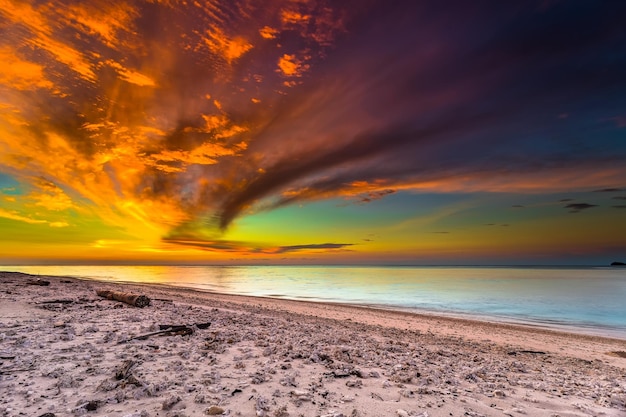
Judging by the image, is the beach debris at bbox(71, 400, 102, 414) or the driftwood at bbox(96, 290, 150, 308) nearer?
the beach debris at bbox(71, 400, 102, 414)

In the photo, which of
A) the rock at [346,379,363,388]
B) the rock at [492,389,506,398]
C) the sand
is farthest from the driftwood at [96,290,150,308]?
the rock at [492,389,506,398]

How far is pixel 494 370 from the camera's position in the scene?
833 cm

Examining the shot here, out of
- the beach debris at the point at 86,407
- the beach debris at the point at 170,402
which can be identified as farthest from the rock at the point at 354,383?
the beach debris at the point at 86,407

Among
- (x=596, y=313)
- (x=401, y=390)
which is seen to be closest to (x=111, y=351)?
(x=401, y=390)

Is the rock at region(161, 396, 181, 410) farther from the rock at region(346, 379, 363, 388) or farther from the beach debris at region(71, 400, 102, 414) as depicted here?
the rock at region(346, 379, 363, 388)

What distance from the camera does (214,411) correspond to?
15.0 ft

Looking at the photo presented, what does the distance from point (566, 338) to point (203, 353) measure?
19907 mm

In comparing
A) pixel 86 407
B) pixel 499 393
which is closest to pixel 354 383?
pixel 499 393

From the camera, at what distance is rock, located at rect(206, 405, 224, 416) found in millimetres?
4546

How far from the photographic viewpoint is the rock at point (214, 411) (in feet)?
14.9

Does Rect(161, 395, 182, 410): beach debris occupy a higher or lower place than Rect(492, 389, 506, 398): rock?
higher

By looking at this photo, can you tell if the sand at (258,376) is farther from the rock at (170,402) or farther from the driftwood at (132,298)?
the driftwood at (132,298)

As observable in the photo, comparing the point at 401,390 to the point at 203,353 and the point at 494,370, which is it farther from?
the point at 203,353

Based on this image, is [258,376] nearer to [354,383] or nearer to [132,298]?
[354,383]
